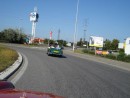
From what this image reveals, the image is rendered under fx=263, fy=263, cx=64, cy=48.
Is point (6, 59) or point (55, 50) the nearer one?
point (6, 59)

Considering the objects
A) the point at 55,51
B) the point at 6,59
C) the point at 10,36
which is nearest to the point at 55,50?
the point at 55,51

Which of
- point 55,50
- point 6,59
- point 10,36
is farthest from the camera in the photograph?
point 10,36

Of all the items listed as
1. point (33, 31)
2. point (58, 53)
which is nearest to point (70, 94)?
point (58, 53)

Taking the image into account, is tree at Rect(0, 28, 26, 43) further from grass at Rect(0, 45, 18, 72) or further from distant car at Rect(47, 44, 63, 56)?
grass at Rect(0, 45, 18, 72)

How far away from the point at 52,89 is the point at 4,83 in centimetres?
530

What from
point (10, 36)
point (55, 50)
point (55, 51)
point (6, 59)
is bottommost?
point (6, 59)

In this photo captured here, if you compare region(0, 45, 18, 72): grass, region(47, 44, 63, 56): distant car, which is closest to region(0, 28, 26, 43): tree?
region(47, 44, 63, 56): distant car

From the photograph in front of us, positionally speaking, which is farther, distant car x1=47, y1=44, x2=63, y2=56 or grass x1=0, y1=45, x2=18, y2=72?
distant car x1=47, y1=44, x2=63, y2=56

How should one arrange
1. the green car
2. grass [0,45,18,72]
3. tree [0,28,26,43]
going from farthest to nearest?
tree [0,28,26,43]
the green car
grass [0,45,18,72]

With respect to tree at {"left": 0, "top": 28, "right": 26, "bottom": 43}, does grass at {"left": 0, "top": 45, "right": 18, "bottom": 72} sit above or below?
below

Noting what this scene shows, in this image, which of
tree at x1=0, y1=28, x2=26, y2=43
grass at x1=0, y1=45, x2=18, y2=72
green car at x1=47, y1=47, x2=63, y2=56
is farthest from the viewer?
tree at x1=0, y1=28, x2=26, y2=43

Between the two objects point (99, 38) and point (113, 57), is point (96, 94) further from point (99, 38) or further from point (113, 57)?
Answer: point (99, 38)

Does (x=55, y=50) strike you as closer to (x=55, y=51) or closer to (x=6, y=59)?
(x=55, y=51)

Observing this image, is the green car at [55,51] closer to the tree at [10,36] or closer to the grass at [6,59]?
the grass at [6,59]
